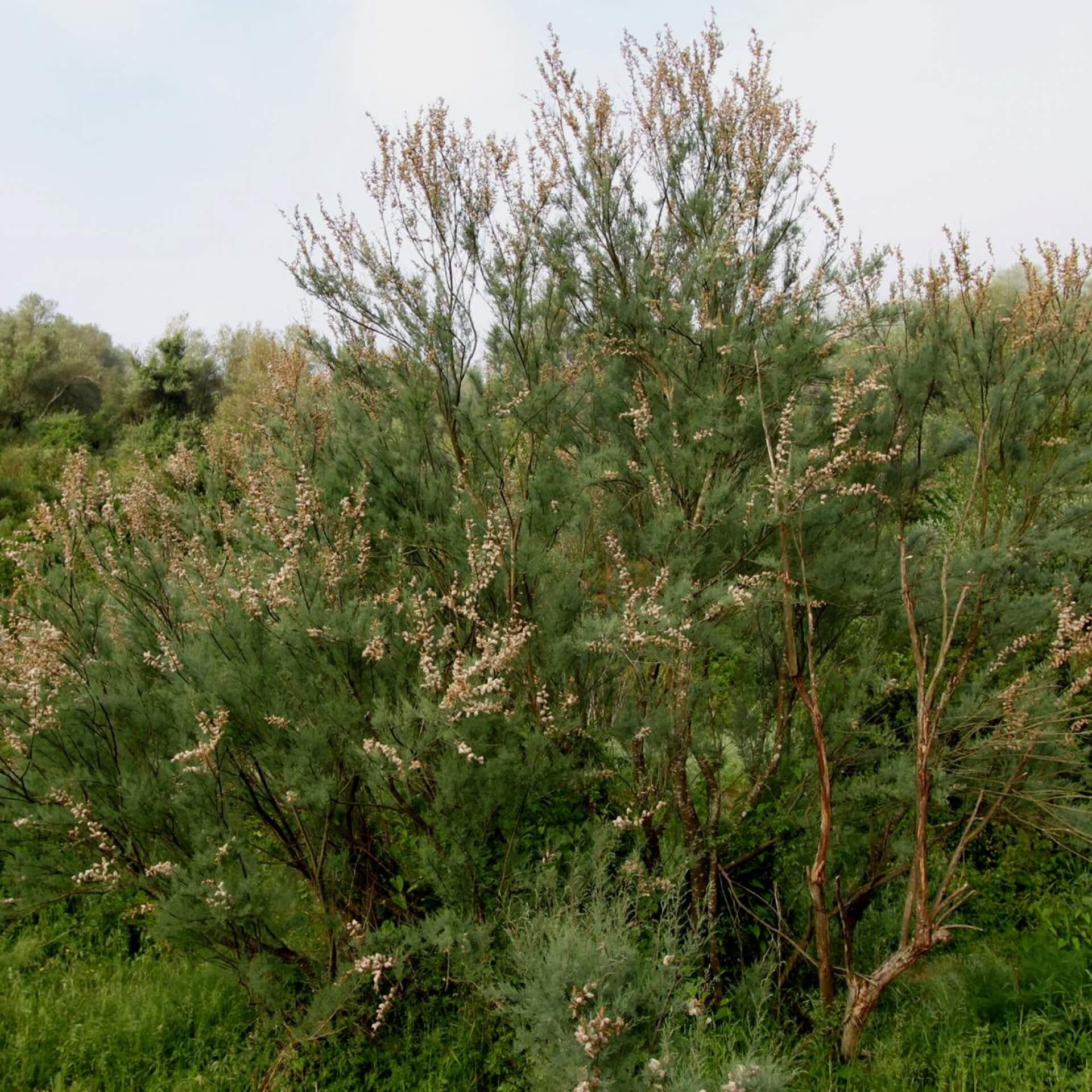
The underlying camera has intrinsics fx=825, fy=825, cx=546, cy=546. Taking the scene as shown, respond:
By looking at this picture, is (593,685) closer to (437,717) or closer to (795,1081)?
(437,717)

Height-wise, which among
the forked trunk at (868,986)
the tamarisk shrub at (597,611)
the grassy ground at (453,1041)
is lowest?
the grassy ground at (453,1041)

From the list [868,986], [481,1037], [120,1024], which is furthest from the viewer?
[120,1024]

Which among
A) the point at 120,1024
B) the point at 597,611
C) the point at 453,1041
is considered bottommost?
the point at 453,1041

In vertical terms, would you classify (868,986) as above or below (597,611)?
below

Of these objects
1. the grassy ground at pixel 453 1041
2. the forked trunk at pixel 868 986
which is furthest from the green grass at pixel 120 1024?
the forked trunk at pixel 868 986

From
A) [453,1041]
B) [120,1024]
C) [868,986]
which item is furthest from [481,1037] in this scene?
[120,1024]

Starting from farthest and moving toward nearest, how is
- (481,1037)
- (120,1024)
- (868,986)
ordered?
(120,1024) → (481,1037) → (868,986)

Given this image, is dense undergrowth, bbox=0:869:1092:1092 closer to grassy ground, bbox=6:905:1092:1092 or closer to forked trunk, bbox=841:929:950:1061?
grassy ground, bbox=6:905:1092:1092

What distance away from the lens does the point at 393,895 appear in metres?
4.18

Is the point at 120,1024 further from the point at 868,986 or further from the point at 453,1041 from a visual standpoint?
the point at 868,986

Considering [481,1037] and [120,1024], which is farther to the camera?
[120,1024]

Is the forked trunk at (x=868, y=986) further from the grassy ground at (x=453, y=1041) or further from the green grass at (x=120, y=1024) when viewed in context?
the green grass at (x=120, y=1024)

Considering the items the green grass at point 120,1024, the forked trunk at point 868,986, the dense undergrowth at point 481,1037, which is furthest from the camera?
the green grass at point 120,1024

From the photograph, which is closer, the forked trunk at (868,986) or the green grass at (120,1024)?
the forked trunk at (868,986)
